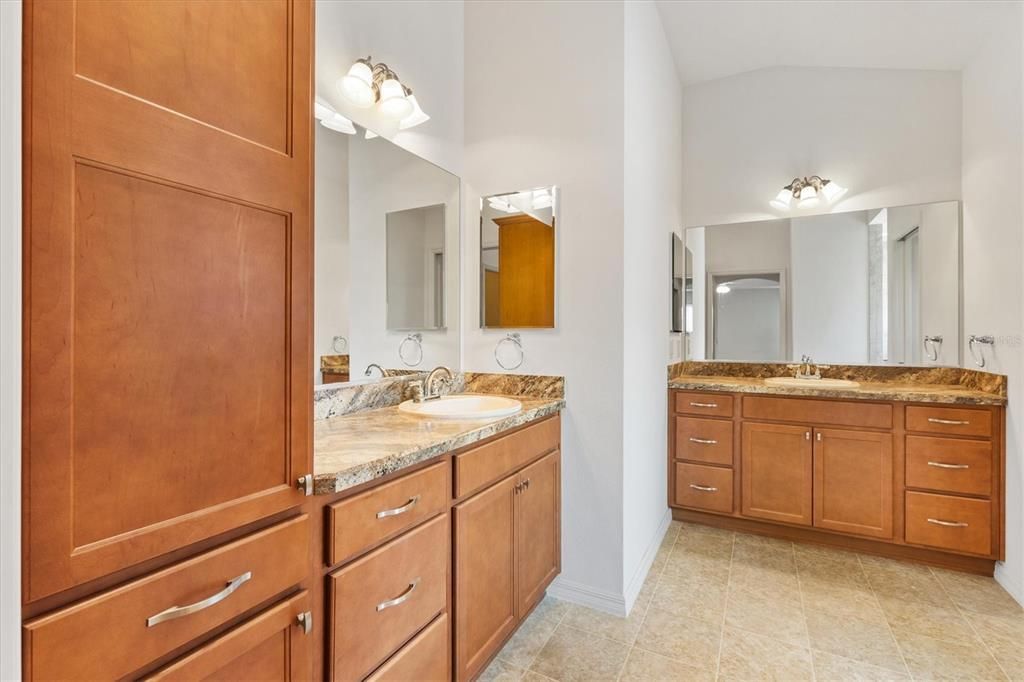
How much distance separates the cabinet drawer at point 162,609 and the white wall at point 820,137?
3385 mm

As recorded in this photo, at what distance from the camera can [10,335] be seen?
0.58 m

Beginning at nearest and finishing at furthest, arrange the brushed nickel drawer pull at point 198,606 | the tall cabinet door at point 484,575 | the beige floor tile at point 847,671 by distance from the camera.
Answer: the brushed nickel drawer pull at point 198,606, the tall cabinet door at point 484,575, the beige floor tile at point 847,671

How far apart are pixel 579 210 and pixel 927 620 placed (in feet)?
7.61

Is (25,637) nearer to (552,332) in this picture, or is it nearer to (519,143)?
(552,332)

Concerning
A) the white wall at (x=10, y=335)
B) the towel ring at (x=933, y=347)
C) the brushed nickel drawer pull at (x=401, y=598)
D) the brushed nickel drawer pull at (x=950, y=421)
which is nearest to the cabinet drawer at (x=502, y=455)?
the brushed nickel drawer pull at (x=401, y=598)

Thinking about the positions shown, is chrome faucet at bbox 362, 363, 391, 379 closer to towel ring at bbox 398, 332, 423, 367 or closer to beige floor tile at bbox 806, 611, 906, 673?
towel ring at bbox 398, 332, 423, 367

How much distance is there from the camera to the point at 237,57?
0.85 m

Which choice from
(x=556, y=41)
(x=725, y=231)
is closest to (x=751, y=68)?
(x=725, y=231)

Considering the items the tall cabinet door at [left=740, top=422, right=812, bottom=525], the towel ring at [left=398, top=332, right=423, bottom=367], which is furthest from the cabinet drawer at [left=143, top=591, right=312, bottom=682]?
the tall cabinet door at [left=740, top=422, right=812, bottom=525]

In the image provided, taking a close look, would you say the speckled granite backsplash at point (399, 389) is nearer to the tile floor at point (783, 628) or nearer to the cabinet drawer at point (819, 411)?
the tile floor at point (783, 628)

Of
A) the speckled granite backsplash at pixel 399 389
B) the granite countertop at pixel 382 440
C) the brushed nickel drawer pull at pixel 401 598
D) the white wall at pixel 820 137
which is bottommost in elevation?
the brushed nickel drawer pull at pixel 401 598

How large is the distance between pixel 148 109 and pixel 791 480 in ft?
10.6

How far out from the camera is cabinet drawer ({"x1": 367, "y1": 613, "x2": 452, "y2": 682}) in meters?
1.22

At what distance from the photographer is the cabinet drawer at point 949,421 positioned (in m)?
2.35
